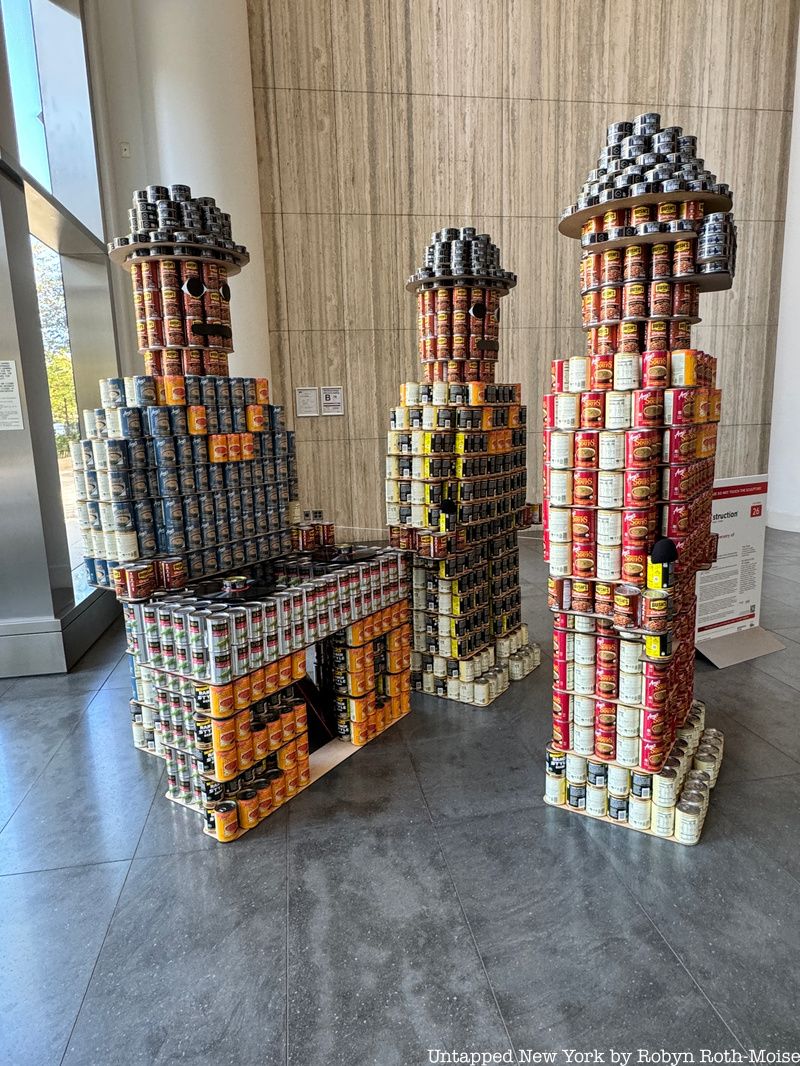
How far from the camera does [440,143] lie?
9.70m

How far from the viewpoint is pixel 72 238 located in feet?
23.6

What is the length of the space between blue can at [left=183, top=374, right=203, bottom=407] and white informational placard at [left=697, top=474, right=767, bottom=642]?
4.31m

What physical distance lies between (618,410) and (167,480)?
9.12ft

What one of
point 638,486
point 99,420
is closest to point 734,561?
point 638,486

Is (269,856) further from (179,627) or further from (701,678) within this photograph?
(701,678)

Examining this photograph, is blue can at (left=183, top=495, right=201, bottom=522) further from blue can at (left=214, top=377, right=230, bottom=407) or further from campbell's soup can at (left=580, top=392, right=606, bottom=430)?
campbell's soup can at (left=580, top=392, right=606, bottom=430)

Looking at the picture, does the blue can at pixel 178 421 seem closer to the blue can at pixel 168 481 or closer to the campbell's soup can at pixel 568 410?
the blue can at pixel 168 481

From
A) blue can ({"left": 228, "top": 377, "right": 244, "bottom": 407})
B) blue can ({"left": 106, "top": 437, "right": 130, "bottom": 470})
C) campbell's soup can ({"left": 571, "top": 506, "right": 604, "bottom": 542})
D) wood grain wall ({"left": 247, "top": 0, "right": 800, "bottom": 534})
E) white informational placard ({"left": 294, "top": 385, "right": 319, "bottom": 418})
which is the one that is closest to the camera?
campbell's soup can ({"left": 571, "top": 506, "right": 604, "bottom": 542})

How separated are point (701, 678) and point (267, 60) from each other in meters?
9.67

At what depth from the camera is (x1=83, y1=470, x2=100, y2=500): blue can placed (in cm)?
426

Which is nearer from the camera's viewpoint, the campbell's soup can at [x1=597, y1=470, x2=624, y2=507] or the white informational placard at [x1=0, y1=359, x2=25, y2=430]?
the campbell's soup can at [x1=597, y1=470, x2=624, y2=507]

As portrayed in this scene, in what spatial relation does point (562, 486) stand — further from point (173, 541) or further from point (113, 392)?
point (113, 392)

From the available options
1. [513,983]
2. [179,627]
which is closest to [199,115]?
[179,627]

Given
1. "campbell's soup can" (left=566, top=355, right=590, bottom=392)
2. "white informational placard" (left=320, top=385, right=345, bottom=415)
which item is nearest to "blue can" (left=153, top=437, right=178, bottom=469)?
"campbell's soup can" (left=566, top=355, right=590, bottom=392)
